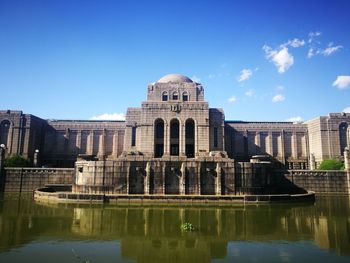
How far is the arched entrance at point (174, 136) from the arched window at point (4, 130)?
3337 centimetres

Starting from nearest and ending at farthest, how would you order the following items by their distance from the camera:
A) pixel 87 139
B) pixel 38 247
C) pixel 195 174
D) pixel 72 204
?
1. pixel 38 247
2. pixel 72 204
3. pixel 195 174
4. pixel 87 139

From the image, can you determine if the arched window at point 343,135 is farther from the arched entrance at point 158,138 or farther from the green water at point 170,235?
the green water at point 170,235

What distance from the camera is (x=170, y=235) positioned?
669 inches

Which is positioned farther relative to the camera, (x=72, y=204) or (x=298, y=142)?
(x=298, y=142)

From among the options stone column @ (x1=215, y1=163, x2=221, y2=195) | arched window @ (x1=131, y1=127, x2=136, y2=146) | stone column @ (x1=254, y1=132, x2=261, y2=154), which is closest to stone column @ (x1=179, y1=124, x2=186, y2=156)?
arched window @ (x1=131, y1=127, x2=136, y2=146)

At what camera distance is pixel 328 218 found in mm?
23172

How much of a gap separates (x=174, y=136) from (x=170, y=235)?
140ft

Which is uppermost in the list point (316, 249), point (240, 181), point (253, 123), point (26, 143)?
point (253, 123)

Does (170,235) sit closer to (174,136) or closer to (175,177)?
(175,177)

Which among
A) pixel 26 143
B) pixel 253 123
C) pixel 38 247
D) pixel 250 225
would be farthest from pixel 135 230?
pixel 253 123

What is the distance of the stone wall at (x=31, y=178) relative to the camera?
4322 centimetres

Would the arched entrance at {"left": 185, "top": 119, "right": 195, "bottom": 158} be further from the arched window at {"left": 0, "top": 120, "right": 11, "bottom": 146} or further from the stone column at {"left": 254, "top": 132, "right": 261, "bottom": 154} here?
the arched window at {"left": 0, "top": 120, "right": 11, "bottom": 146}

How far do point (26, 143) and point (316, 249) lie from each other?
5694cm

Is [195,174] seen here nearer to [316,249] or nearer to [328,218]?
[328,218]
